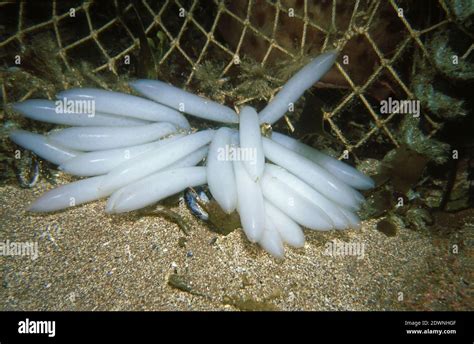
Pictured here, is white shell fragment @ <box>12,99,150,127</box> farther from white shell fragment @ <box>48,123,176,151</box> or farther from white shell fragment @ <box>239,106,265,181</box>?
white shell fragment @ <box>239,106,265,181</box>

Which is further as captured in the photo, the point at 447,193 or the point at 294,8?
the point at 447,193

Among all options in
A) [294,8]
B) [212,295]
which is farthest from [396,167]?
[212,295]

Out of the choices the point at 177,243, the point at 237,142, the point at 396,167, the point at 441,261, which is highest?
Answer: the point at 237,142

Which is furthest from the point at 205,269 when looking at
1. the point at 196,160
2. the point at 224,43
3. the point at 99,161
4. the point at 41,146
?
the point at 224,43

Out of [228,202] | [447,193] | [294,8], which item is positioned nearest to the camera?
[228,202]

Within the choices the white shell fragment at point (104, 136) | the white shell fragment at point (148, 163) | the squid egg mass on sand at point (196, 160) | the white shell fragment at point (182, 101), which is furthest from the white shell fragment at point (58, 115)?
the white shell fragment at point (148, 163)
